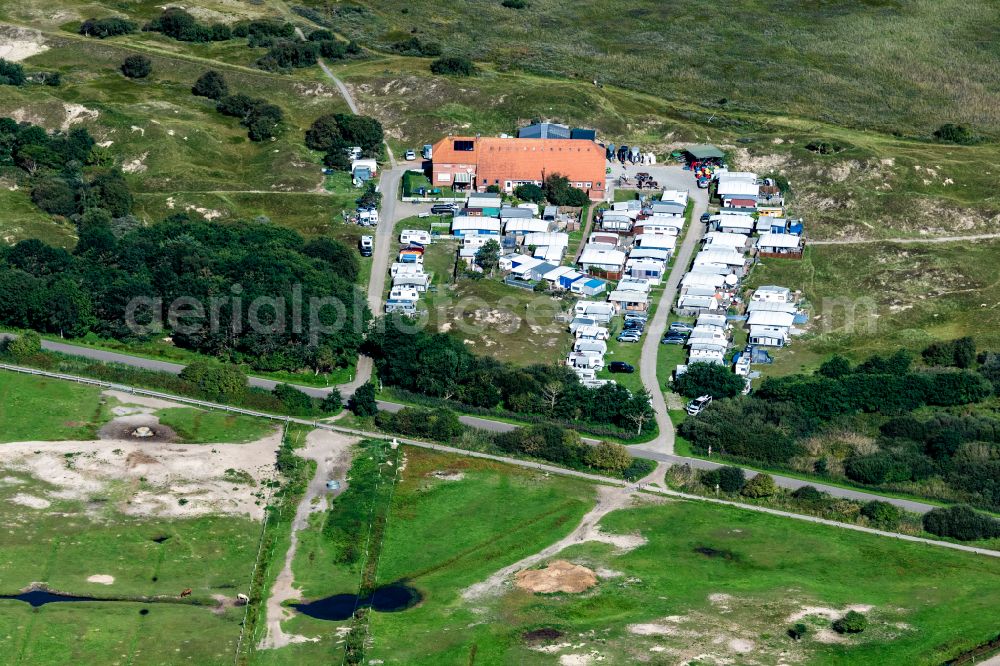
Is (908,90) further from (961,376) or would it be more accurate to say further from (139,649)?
(139,649)

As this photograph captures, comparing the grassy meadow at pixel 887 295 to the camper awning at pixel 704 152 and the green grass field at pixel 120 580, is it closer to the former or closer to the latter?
the camper awning at pixel 704 152

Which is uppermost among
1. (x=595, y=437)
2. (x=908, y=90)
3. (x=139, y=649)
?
(x=908, y=90)

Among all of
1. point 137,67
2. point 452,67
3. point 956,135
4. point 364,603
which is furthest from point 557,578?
point 137,67

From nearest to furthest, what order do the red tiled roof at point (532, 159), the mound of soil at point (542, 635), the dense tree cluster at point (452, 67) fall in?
the mound of soil at point (542, 635) → the red tiled roof at point (532, 159) → the dense tree cluster at point (452, 67)

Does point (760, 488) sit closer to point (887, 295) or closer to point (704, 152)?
point (887, 295)

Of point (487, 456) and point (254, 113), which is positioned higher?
point (254, 113)

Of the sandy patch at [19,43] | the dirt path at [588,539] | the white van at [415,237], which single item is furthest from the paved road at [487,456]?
the sandy patch at [19,43]

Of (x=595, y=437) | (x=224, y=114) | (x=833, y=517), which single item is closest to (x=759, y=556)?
(x=833, y=517)
